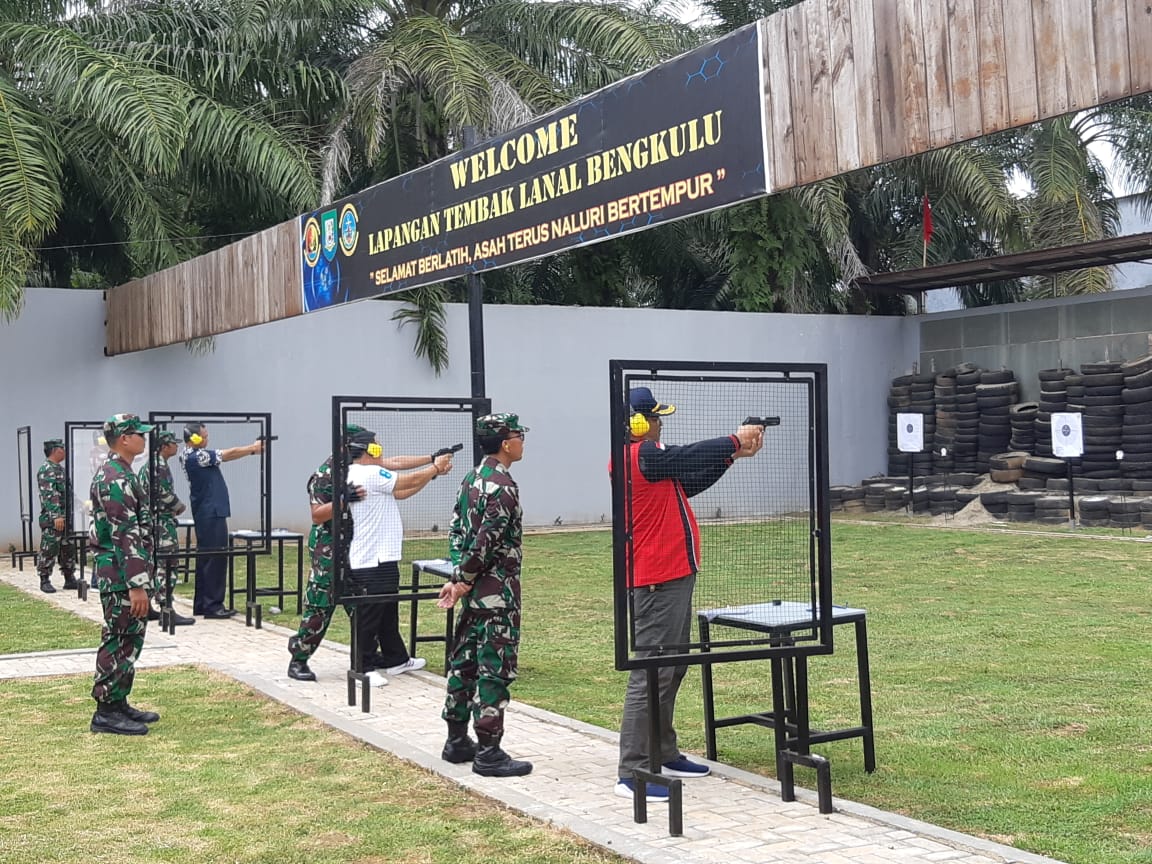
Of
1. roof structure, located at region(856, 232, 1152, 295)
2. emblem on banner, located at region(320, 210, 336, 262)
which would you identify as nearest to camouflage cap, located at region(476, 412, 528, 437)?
emblem on banner, located at region(320, 210, 336, 262)

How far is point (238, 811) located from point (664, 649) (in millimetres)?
1878

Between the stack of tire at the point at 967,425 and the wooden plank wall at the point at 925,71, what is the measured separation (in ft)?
56.1

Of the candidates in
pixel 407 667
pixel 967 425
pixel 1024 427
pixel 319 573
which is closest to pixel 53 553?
pixel 319 573

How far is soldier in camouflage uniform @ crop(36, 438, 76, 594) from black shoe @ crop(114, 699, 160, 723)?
769 centimetres

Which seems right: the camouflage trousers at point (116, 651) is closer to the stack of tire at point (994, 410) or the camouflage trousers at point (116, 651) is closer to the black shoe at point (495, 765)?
the black shoe at point (495, 765)

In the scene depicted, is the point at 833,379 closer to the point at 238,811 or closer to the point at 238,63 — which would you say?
the point at 238,63

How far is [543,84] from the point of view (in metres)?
20.0

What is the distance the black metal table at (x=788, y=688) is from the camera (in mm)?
5609

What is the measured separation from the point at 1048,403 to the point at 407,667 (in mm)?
15650

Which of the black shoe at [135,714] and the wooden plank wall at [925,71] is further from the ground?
the wooden plank wall at [925,71]

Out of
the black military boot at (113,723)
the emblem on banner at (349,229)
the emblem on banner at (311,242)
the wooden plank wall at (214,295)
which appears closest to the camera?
the black military boot at (113,723)

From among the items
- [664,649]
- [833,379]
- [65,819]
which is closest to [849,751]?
[664,649]

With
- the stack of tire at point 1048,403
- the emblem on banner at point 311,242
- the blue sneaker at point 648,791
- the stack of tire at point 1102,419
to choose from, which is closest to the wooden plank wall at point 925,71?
the blue sneaker at point 648,791

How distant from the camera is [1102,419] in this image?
20922 millimetres
